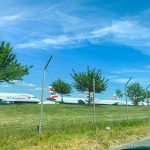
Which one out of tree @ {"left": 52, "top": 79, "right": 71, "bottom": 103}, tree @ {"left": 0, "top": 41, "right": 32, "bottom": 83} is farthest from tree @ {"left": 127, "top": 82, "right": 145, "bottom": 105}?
tree @ {"left": 0, "top": 41, "right": 32, "bottom": 83}

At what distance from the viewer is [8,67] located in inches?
2229

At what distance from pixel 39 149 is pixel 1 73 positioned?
41306 mm

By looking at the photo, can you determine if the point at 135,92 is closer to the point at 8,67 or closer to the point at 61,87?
the point at 61,87

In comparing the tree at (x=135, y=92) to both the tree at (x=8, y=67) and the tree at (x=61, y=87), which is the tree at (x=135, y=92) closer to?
the tree at (x=61, y=87)

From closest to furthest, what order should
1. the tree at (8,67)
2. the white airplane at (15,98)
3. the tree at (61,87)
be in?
the tree at (8,67), the tree at (61,87), the white airplane at (15,98)

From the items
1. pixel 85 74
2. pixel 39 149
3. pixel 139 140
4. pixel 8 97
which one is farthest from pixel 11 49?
pixel 39 149

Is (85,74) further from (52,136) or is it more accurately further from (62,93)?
(52,136)

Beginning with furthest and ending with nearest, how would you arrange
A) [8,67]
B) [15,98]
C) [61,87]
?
[15,98]
[61,87]
[8,67]

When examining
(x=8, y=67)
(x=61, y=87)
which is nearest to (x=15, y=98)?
(x=61, y=87)

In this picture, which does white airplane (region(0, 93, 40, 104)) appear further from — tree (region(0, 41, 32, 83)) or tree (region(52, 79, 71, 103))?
tree (region(0, 41, 32, 83))

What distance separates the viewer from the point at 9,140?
42.4 feet

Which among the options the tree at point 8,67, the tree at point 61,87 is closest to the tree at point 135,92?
the tree at point 61,87

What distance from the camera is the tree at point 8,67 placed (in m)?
55.1

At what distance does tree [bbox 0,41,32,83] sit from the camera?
55.1m
